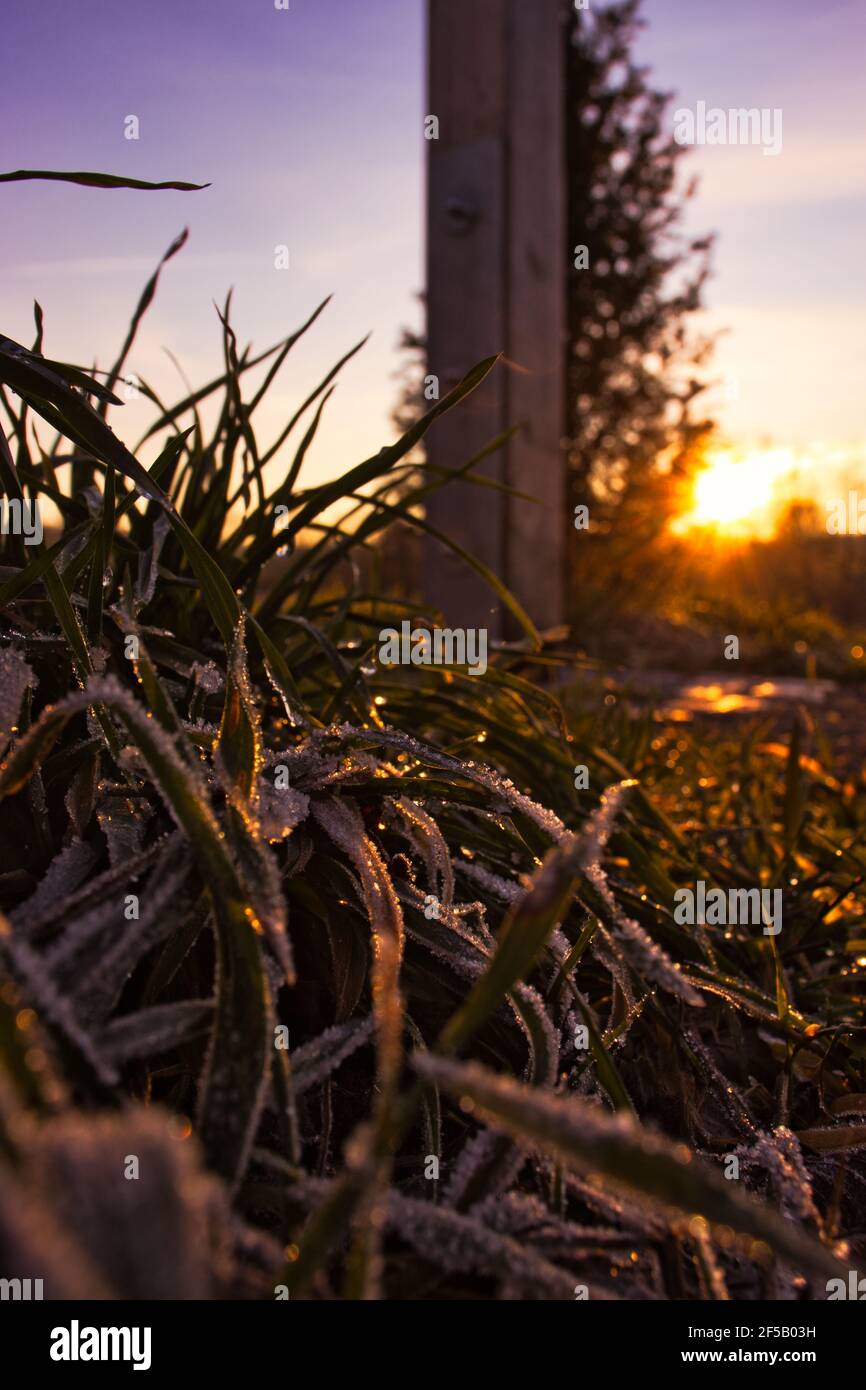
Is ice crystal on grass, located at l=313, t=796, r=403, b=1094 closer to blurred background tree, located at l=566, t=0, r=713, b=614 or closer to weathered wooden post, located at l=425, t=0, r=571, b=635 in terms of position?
weathered wooden post, located at l=425, t=0, r=571, b=635

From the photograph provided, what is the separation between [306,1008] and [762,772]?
71.1 inches

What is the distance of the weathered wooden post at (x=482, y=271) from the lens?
13.9ft

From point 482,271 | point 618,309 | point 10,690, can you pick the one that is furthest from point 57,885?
point 618,309

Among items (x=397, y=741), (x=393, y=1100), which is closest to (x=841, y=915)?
(x=397, y=741)

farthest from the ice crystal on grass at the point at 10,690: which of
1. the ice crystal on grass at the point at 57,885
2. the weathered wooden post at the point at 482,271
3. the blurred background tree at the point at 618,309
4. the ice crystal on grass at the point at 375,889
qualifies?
the blurred background tree at the point at 618,309

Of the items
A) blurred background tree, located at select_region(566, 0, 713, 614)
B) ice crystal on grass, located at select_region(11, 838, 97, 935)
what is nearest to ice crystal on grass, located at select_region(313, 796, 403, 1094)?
ice crystal on grass, located at select_region(11, 838, 97, 935)

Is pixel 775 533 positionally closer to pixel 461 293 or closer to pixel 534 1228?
pixel 461 293

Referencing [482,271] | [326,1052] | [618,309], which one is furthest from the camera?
[618,309]

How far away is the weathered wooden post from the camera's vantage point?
423 cm

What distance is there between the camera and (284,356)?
133 cm

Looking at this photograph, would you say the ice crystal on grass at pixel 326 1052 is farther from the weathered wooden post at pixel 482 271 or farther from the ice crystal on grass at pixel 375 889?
the weathered wooden post at pixel 482 271

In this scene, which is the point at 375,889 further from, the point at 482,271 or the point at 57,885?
the point at 482,271

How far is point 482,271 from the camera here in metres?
4.25
